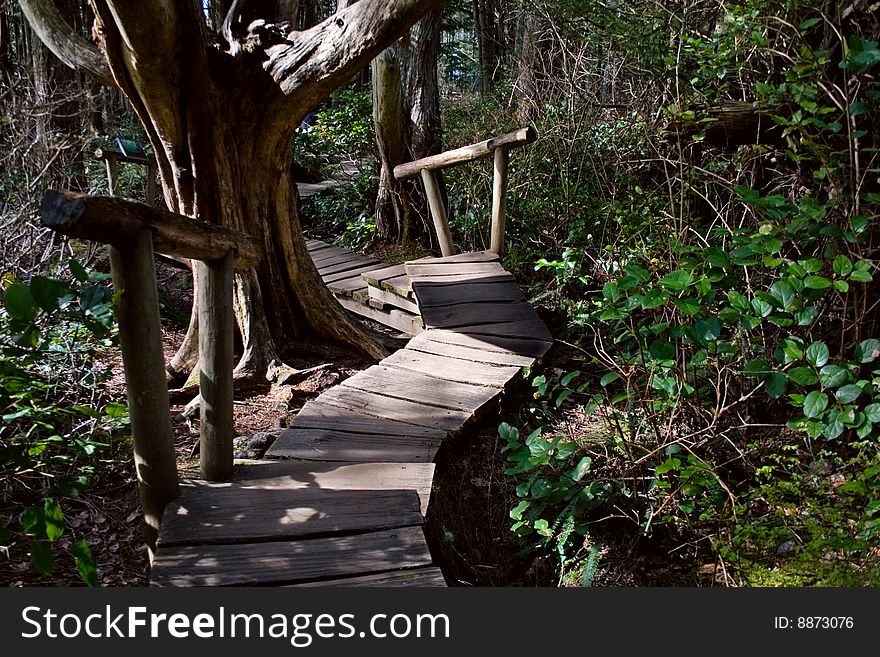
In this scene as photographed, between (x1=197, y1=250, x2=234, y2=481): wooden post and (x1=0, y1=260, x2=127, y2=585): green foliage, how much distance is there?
0.38 metres

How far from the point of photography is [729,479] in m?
3.99

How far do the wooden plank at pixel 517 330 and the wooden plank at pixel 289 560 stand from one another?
309 cm

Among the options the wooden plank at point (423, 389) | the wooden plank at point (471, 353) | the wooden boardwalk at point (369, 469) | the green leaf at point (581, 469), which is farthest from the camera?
the wooden plank at point (471, 353)

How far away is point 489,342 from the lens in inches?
232

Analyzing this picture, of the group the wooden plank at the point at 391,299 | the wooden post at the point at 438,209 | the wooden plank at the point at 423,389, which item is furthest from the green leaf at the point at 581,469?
the wooden post at the point at 438,209

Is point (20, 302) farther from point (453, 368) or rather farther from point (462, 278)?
point (462, 278)

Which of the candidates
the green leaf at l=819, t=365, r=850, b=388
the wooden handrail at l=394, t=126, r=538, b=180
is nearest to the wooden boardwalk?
the wooden handrail at l=394, t=126, r=538, b=180

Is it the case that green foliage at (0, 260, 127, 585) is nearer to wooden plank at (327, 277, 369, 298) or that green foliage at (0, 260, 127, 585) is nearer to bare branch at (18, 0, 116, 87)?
bare branch at (18, 0, 116, 87)

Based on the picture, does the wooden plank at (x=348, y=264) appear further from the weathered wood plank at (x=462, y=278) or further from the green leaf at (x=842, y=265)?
the green leaf at (x=842, y=265)

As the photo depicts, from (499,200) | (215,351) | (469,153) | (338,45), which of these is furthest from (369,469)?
(469,153)

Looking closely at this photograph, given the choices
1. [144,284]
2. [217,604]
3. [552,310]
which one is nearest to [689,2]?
[552,310]

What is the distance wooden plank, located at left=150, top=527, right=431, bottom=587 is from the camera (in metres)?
2.71

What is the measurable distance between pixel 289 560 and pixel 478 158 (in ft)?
18.1

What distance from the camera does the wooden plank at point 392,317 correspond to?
7086mm
